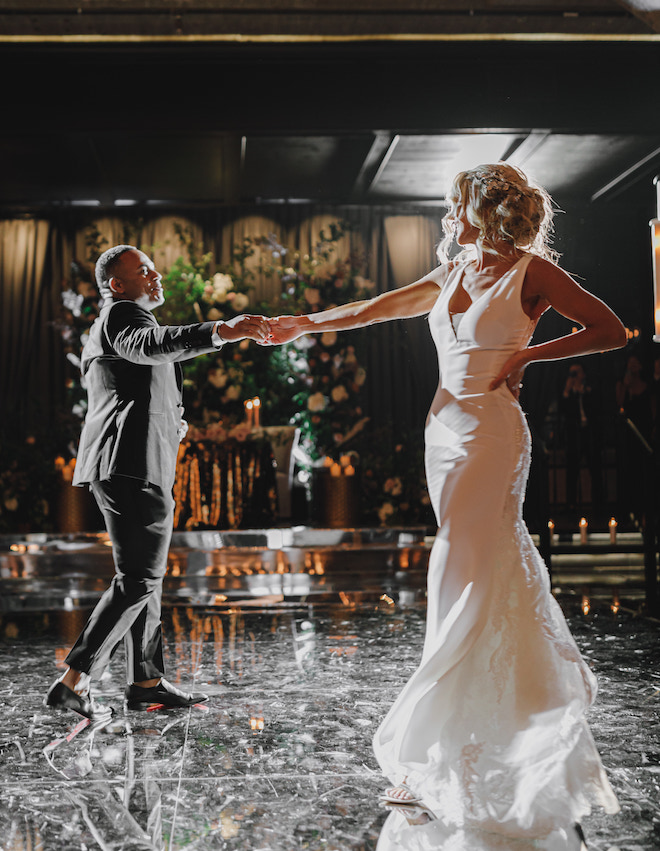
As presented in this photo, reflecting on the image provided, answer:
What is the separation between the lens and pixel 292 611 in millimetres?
4879

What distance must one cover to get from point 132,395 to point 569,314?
1568 millimetres

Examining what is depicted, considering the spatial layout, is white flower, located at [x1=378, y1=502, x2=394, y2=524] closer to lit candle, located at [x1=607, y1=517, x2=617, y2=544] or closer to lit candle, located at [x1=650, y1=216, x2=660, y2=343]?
lit candle, located at [x1=607, y1=517, x2=617, y2=544]

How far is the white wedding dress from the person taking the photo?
1807 millimetres

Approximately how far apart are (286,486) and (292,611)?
2.91 metres

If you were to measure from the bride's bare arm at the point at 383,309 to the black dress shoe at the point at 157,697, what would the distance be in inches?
53.6

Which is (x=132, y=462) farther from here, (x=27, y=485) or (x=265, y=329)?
(x=27, y=485)

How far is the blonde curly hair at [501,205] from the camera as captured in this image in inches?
79.5

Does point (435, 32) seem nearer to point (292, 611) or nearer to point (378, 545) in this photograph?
point (378, 545)

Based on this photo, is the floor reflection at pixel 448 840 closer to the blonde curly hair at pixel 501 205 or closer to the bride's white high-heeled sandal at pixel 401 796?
the bride's white high-heeled sandal at pixel 401 796

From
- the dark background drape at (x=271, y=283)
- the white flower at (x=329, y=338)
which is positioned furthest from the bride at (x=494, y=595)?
the dark background drape at (x=271, y=283)

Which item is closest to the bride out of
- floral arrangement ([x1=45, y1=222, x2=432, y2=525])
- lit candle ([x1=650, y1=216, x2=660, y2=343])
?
lit candle ([x1=650, y1=216, x2=660, y2=343])

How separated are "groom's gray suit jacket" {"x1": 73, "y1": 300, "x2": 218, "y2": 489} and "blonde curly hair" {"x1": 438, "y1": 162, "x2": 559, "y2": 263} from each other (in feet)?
3.45

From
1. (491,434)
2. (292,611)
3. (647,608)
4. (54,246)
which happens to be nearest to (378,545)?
(292,611)

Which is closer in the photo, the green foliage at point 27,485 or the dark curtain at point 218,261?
the green foliage at point 27,485
